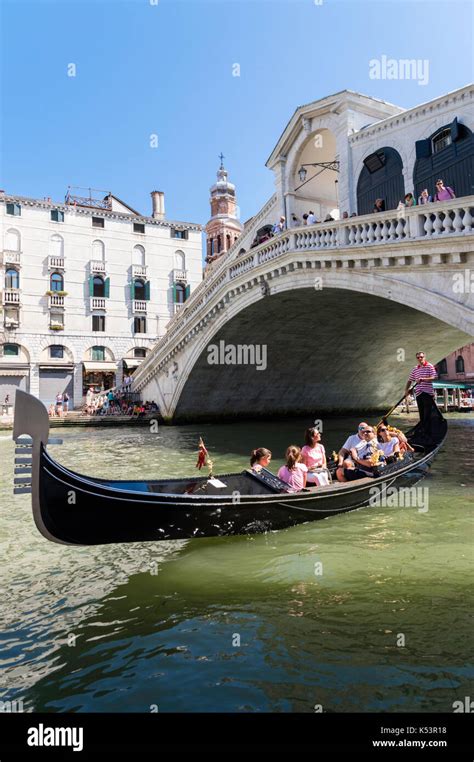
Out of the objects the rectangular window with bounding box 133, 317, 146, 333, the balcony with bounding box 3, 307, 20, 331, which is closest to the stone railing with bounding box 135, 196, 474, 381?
the rectangular window with bounding box 133, 317, 146, 333

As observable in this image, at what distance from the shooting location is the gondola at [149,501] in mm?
3279

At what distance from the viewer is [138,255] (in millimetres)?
23922

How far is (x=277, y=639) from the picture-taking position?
2697 millimetres

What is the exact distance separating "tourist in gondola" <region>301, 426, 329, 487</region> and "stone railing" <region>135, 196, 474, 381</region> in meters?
3.63

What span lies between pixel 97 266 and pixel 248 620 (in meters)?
21.8

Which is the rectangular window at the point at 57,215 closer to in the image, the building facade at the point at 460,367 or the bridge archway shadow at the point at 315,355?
the bridge archway shadow at the point at 315,355

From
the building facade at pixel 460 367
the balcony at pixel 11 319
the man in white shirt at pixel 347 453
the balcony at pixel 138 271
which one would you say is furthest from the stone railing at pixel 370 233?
the building facade at pixel 460 367

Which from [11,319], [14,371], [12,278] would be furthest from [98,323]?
[14,371]

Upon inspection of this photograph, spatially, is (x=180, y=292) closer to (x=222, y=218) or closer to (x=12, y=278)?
(x=12, y=278)

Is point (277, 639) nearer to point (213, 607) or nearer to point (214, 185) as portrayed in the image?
point (213, 607)

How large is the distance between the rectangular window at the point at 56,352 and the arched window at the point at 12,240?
13.9 feet

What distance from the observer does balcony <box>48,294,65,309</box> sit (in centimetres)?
2188
